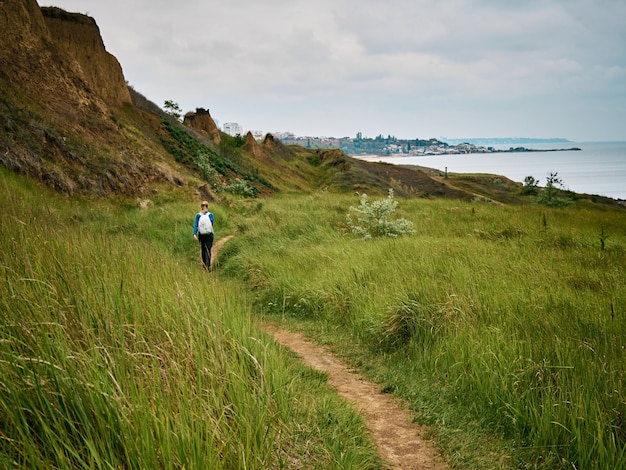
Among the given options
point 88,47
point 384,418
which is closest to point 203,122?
point 88,47

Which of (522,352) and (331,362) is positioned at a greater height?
(522,352)

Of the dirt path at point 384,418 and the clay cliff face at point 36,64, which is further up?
the clay cliff face at point 36,64

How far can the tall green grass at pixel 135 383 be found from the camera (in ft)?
7.06

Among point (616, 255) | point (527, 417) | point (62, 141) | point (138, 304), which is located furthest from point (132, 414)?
point (62, 141)

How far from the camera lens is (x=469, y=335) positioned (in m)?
5.30

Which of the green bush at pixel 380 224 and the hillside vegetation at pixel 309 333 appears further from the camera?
the green bush at pixel 380 224

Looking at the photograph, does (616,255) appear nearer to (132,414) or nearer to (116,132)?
(132,414)

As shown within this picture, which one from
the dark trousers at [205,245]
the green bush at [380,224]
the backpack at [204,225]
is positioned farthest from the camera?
the green bush at [380,224]

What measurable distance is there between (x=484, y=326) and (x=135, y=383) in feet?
14.1

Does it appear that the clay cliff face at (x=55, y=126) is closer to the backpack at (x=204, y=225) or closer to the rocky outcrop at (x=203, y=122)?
the backpack at (x=204, y=225)

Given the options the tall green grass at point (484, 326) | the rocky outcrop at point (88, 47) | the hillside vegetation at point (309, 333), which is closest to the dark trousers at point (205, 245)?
the hillside vegetation at point (309, 333)

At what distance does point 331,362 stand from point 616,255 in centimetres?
754

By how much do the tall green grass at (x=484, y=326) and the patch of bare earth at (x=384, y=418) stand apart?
188 millimetres

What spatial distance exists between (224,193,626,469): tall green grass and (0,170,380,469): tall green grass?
47.8 inches
